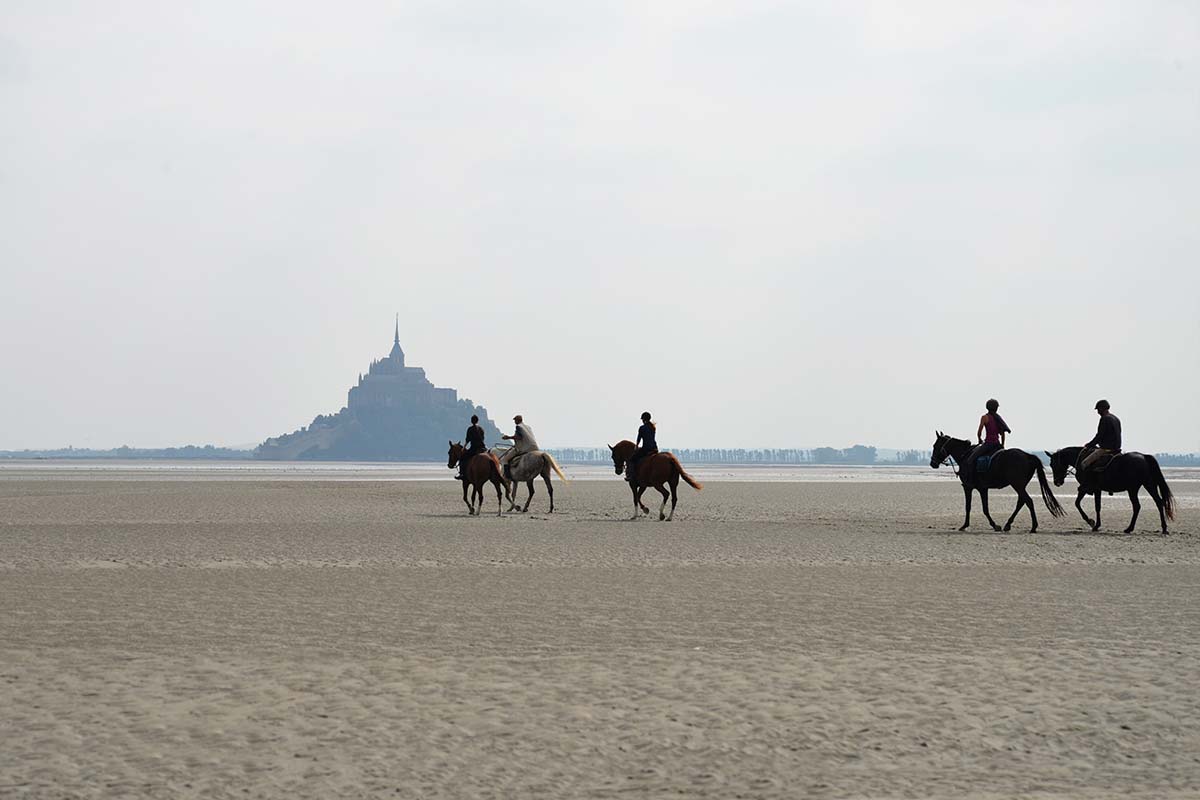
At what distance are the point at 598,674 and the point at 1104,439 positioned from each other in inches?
678

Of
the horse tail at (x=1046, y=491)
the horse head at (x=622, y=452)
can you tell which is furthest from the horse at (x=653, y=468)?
the horse tail at (x=1046, y=491)

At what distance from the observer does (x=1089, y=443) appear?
76.6ft

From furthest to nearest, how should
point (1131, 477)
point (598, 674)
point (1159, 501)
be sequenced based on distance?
1. point (1159, 501)
2. point (1131, 477)
3. point (598, 674)

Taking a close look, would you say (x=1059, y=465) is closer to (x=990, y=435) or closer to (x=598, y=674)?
(x=990, y=435)

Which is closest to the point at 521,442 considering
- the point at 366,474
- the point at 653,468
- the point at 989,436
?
the point at 653,468

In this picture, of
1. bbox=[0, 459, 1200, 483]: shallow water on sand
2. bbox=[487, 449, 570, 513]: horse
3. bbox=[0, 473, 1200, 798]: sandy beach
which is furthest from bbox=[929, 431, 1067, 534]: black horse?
bbox=[0, 459, 1200, 483]: shallow water on sand

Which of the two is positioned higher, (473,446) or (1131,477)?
(473,446)

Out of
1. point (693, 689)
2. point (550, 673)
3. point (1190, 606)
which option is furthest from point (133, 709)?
point (1190, 606)

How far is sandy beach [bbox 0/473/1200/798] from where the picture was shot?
6172mm

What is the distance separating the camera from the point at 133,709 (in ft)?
24.6

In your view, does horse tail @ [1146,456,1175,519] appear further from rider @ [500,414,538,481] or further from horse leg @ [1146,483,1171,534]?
rider @ [500,414,538,481]

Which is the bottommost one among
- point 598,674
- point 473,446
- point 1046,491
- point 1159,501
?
point 598,674

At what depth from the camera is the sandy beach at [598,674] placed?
617 centimetres

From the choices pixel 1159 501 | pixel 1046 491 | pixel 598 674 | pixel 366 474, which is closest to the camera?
pixel 598 674
